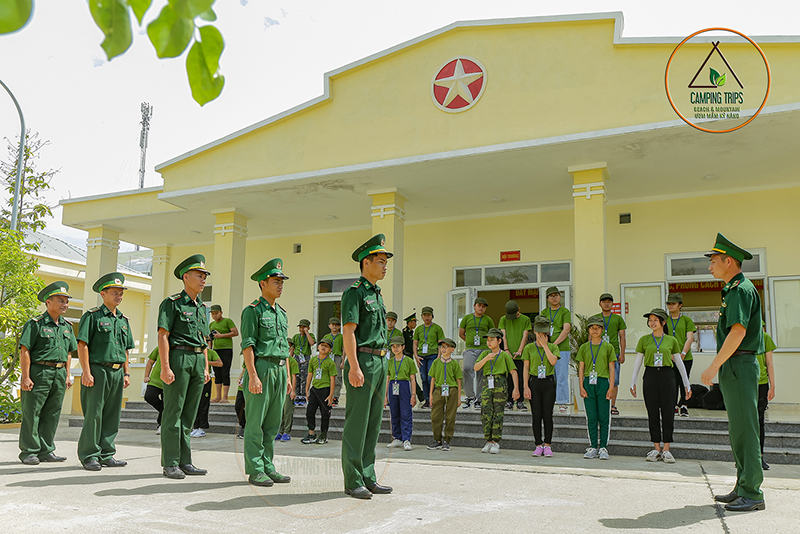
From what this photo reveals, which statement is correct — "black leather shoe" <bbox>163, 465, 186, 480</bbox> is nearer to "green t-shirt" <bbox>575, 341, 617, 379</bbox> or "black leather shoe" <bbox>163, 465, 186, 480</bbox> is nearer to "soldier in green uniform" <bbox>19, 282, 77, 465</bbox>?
"soldier in green uniform" <bbox>19, 282, 77, 465</bbox>

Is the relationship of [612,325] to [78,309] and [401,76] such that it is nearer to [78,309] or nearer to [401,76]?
[401,76]

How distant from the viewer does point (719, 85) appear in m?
8.68

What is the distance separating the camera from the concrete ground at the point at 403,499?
152 inches

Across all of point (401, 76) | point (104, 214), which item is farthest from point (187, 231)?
point (401, 76)

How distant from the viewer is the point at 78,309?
20.5m

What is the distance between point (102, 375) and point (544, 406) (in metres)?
5.17

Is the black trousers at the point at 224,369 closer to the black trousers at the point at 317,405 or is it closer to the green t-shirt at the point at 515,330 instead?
the black trousers at the point at 317,405

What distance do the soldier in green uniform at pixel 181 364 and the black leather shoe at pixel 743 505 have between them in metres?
4.40

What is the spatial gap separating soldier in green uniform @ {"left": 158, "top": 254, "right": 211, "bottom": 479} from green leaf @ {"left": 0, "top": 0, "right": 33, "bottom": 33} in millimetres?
4704

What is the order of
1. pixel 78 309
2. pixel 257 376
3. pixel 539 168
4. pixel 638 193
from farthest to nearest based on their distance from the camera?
pixel 78 309 → pixel 638 193 → pixel 539 168 → pixel 257 376

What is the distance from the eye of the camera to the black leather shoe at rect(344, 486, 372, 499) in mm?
4551

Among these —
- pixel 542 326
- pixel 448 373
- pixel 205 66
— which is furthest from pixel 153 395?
pixel 205 66

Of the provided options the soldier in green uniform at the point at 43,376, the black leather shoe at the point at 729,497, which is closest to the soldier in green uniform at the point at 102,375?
the soldier in green uniform at the point at 43,376

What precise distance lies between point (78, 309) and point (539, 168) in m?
17.0
